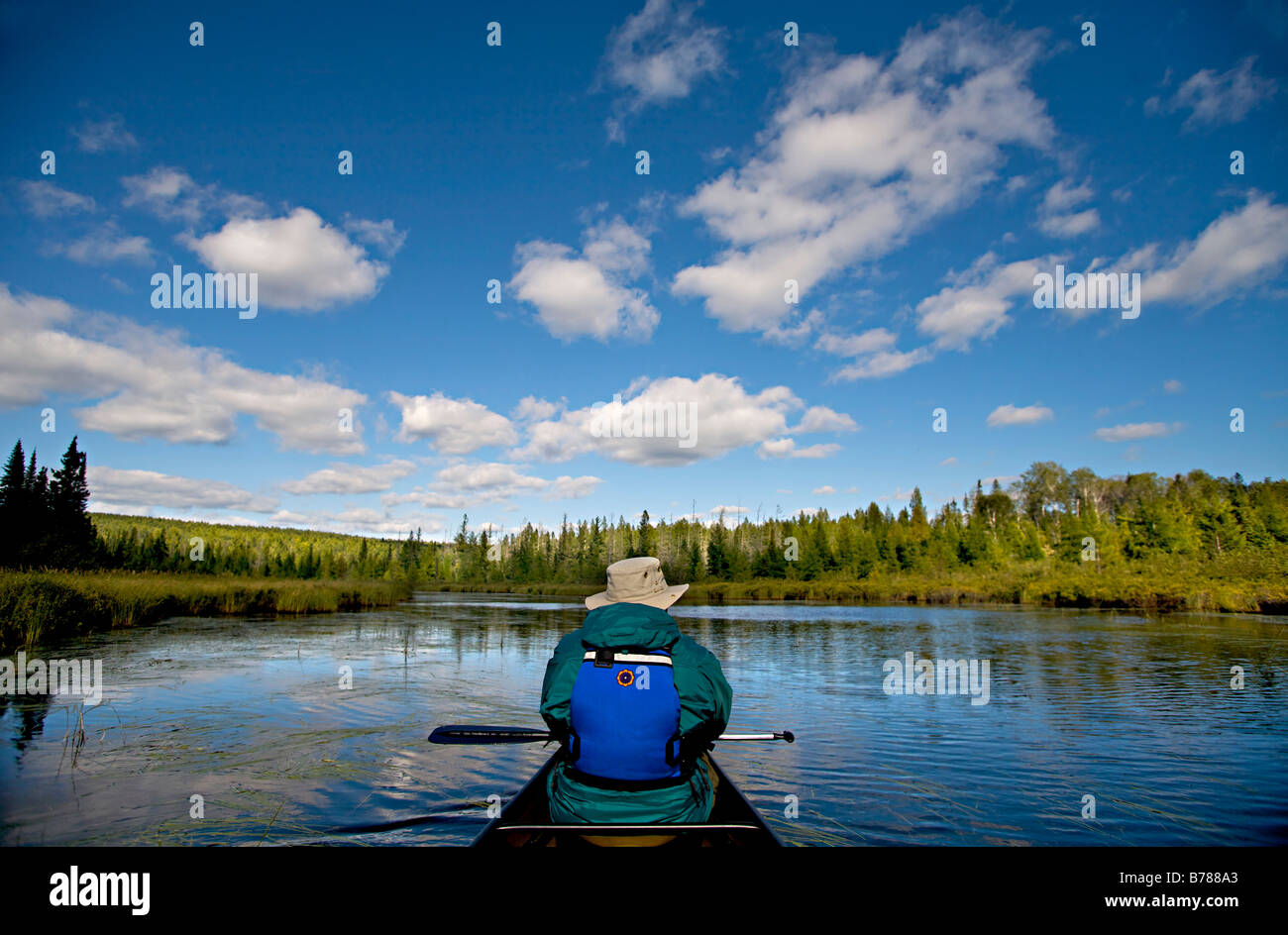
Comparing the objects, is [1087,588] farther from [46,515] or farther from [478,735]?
[46,515]

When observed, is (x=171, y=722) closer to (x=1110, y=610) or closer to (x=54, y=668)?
(x=54, y=668)

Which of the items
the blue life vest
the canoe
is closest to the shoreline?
the canoe

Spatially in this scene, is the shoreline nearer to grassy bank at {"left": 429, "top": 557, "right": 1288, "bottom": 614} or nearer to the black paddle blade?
grassy bank at {"left": 429, "top": 557, "right": 1288, "bottom": 614}

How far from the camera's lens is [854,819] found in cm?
834

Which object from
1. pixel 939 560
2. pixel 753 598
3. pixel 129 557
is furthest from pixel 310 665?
pixel 129 557

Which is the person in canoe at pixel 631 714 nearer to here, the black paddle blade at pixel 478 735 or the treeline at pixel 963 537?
the black paddle blade at pixel 478 735

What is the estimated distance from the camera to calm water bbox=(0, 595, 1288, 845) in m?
8.05

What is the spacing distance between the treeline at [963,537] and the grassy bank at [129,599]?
5573 centimetres

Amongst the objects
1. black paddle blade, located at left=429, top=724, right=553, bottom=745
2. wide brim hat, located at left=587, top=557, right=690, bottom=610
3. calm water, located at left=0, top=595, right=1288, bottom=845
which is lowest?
calm water, located at left=0, top=595, right=1288, bottom=845

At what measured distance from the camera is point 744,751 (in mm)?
11977

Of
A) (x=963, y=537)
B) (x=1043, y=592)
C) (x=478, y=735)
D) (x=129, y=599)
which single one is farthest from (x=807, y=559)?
(x=478, y=735)

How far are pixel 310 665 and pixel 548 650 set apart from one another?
877 centimetres
